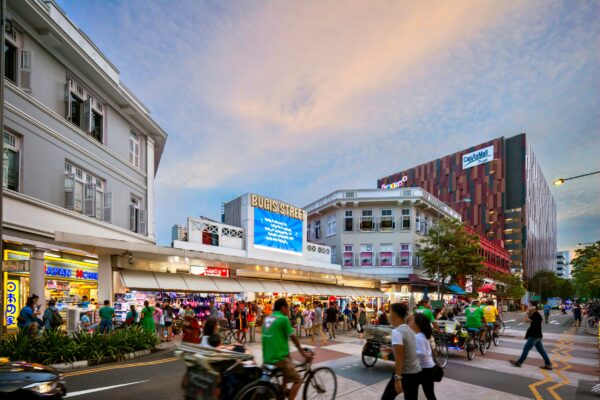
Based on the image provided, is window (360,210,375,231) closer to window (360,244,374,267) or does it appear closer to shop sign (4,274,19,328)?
window (360,244,374,267)

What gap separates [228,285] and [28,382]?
17.1m

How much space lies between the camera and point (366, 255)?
42.0 meters

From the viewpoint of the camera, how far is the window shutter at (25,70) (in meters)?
14.9

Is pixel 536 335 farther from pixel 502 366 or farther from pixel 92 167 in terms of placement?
pixel 92 167

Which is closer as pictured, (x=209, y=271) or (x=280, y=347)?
(x=280, y=347)

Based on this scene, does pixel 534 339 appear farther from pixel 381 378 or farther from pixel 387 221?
pixel 387 221

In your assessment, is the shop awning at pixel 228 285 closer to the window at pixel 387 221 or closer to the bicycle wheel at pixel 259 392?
the bicycle wheel at pixel 259 392

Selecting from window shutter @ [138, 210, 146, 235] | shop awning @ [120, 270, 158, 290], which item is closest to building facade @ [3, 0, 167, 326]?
shop awning @ [120, 270, 158, 290]

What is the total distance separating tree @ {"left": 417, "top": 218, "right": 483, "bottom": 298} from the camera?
38.2 metres

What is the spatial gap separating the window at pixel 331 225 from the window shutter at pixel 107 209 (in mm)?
27210

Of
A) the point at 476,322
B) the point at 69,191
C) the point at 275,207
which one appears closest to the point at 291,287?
the point at 275,207

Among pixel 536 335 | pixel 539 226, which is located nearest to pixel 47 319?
pixel 536 335

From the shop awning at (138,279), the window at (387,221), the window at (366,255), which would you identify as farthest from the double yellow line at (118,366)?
the window at (387,221)

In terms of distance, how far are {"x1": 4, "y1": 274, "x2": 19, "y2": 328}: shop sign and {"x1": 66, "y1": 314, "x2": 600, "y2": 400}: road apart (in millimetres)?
6359
